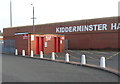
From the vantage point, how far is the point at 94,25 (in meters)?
35.1

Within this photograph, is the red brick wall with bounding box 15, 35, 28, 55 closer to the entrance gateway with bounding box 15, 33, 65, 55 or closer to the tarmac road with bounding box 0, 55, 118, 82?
the entrance gateway with bounding box 15, 33, 65, 55

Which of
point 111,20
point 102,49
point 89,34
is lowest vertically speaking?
point 102,49

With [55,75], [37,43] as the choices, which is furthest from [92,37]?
[55,75]

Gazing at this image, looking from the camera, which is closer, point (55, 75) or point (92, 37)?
point (55, 75)

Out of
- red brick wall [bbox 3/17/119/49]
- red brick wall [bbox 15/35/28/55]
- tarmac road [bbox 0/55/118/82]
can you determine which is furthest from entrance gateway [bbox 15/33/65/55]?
tarmac road [bbox 0/55/118/82]

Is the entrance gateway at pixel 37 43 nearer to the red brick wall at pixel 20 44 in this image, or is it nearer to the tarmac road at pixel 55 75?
the red brick wall at pixel 20 44

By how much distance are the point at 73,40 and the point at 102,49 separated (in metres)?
6.59

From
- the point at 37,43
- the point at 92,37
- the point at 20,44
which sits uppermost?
the point at 92,37

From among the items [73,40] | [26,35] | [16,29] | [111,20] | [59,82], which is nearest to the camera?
[59,82]

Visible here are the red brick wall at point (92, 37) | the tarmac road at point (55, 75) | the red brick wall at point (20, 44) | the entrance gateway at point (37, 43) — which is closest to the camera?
the tarmac road at point (55, 75)

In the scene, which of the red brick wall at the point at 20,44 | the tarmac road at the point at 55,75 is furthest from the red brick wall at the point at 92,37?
the tarmac road at the point at 55,75

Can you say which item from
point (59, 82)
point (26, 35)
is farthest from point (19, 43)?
point (59, 82)

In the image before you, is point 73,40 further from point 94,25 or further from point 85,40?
point 94,25

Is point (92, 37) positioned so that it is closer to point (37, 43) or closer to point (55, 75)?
point (37, 43)
